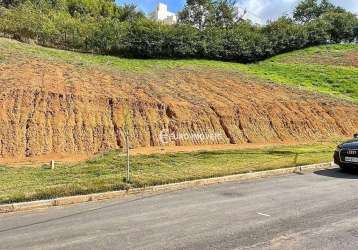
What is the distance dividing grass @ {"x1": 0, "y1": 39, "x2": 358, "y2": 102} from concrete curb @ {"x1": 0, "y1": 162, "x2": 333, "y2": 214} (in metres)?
14.0

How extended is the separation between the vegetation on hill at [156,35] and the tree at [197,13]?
1064 centimetres

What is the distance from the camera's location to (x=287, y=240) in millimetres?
6930

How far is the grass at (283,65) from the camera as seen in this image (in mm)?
25986

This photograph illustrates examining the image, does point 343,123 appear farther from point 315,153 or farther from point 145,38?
point 145,38

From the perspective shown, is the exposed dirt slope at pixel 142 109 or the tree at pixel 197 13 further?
the tree at pixel 197 13

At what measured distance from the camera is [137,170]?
43.4 feet

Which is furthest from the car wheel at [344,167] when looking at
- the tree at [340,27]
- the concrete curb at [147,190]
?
the tree at [340,27]

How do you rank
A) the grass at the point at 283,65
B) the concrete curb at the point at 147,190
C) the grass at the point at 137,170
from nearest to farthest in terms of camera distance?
the concrete curb at the point at 147,190 < the grass at the point at 137,170 < the grass at the point at 283,65

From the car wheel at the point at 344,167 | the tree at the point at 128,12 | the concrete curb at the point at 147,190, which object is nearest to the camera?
the concrete curb at the point at 147,190

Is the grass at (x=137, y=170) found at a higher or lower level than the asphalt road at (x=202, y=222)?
higher

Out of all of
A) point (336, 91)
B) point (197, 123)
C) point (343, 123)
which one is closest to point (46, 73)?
point (197, 123)

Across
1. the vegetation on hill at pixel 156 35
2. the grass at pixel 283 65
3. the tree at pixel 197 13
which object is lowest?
the grass at pixel 283 65

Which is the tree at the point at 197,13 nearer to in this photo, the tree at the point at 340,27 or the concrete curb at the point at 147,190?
the tree at the point at 340,27

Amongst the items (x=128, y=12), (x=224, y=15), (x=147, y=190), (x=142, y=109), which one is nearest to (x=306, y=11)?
(x=224, y=15)
